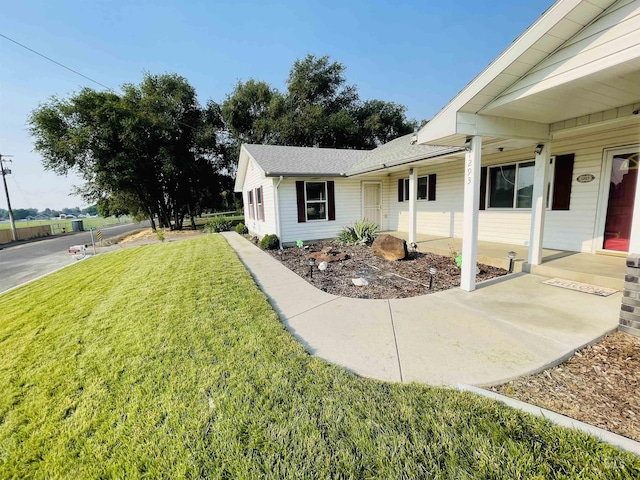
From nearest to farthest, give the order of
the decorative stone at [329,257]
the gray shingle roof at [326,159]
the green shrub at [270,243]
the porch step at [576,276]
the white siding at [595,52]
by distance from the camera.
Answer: the white siding at [595,52], the porch step at [576,276], the decorative stone at [329,257], the gray shingle roof at [326,159], the green shrub at [270,243]

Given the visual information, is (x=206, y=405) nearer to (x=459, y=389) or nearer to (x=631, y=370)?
(x=459, y=389)

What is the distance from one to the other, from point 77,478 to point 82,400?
0.90m

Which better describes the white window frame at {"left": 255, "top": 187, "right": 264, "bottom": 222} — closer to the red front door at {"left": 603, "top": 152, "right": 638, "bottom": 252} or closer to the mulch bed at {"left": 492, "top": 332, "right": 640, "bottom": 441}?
the red front door at {"left": 603, "top": 152, "right": 638, "bottom": 252}

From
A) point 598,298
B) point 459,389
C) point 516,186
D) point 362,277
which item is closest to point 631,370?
point 459,389

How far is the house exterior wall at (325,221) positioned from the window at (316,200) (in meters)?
0.20

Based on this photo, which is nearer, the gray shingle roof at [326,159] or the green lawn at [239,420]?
the green lawn at [239,420]

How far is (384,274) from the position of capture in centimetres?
595

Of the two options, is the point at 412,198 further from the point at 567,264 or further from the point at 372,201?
the point at 567,264

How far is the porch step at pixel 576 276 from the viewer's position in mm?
4312

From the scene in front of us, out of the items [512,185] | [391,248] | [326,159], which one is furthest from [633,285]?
[326,159]

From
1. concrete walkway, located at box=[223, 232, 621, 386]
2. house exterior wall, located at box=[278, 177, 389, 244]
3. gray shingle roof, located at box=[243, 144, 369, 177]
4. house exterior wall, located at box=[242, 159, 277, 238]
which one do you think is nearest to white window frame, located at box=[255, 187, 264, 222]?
house exterior wall, located at box=[242, 159, 277, 238]

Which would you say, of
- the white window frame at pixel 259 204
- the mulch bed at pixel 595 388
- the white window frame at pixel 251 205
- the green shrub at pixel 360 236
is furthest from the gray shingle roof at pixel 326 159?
the mulch bed at pixel 595 388

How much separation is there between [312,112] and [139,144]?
552 inches

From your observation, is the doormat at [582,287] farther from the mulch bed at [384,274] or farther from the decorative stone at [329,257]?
the decorative stone at [329,257]
